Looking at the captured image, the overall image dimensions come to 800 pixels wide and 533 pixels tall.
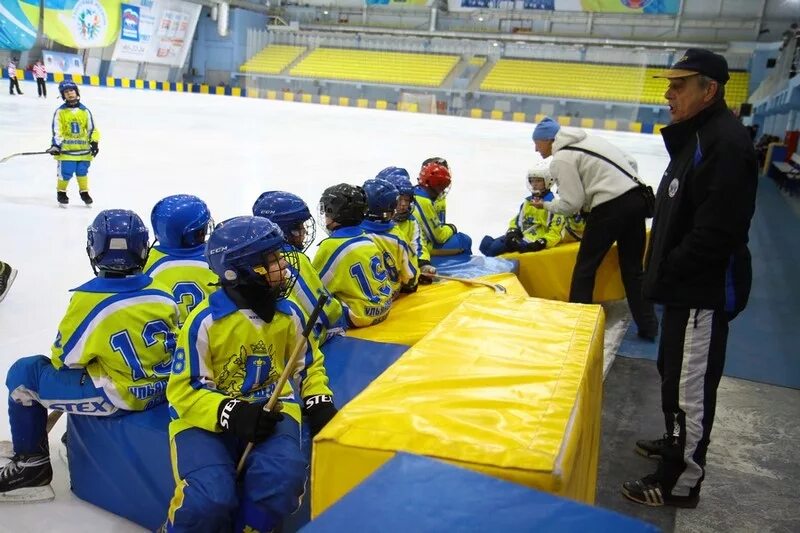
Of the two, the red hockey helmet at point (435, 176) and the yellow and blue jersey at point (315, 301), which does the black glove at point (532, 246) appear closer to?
the red hockey helmet at point (435, 176)

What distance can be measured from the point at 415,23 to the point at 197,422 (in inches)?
1458

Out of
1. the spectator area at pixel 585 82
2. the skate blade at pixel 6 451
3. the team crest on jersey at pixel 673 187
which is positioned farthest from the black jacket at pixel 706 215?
the spectator area at pixel 585 82

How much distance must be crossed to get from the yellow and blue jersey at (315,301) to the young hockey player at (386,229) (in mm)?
522

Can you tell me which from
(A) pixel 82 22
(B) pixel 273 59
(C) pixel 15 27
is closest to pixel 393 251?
(C) pixel 15 27

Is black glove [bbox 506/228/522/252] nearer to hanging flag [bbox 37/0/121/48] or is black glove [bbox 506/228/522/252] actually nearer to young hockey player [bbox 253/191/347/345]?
young hockey player [bbox 253/191/347/345]

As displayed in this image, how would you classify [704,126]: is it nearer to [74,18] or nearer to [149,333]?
[149,333]

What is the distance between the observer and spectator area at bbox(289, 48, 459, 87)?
3466 cm

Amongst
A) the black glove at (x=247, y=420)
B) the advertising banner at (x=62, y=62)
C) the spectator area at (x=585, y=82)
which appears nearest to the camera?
the black glove at (x=247, y=420)

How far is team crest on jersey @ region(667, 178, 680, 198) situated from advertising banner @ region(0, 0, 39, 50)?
29.9 metres

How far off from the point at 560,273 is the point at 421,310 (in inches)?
78.1

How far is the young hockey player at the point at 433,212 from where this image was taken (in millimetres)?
5180

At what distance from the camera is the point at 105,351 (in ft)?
7.27

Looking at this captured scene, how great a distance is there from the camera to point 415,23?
1432 inches

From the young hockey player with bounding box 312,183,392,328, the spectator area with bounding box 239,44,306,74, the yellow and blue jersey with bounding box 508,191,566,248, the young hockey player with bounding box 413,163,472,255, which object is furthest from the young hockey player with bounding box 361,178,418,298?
the spectator area with bounding box 239,44,306,74
